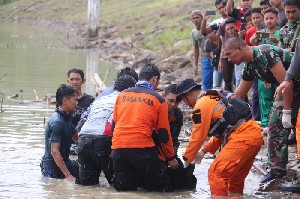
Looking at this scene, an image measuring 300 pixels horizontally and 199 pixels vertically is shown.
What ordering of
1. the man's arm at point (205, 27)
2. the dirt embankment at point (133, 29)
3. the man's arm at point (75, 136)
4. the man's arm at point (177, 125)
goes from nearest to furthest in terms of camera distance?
1. the man's arm at point (177, 125)
2. the man's arm at point (75, 136)
3. the man's arm at point (205, 27)
4. the dirt embankment at point (133, 29)

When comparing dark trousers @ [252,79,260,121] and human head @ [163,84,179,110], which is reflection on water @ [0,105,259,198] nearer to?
human head @ [163,84,179,110]

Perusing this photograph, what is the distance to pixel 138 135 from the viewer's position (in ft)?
28.6

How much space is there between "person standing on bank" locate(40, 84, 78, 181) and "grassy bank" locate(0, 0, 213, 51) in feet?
56.7

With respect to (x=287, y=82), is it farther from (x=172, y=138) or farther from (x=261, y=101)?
(x=261, y=101)

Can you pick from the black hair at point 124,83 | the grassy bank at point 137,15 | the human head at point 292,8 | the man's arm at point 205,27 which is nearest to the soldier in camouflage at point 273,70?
the human head at point 292,8

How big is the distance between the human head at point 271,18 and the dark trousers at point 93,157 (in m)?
3.69

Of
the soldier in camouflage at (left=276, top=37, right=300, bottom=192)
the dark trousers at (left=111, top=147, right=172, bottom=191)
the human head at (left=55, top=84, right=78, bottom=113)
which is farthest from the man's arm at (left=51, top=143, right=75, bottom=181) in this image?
the soldier in camouflage at (left=276, top=37, right=300, bottom=192)

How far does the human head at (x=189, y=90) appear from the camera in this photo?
8883 millimetres

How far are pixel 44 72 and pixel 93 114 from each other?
593 inches

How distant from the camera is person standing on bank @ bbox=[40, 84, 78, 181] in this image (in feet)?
31.8

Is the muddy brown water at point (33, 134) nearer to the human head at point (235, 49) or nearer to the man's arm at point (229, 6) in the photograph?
the human head at point (235, 49)

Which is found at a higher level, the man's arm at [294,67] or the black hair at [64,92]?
the man's arm at [294,67]

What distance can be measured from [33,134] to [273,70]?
19.1 feet

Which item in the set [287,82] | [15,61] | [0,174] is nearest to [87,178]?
[0,174]
